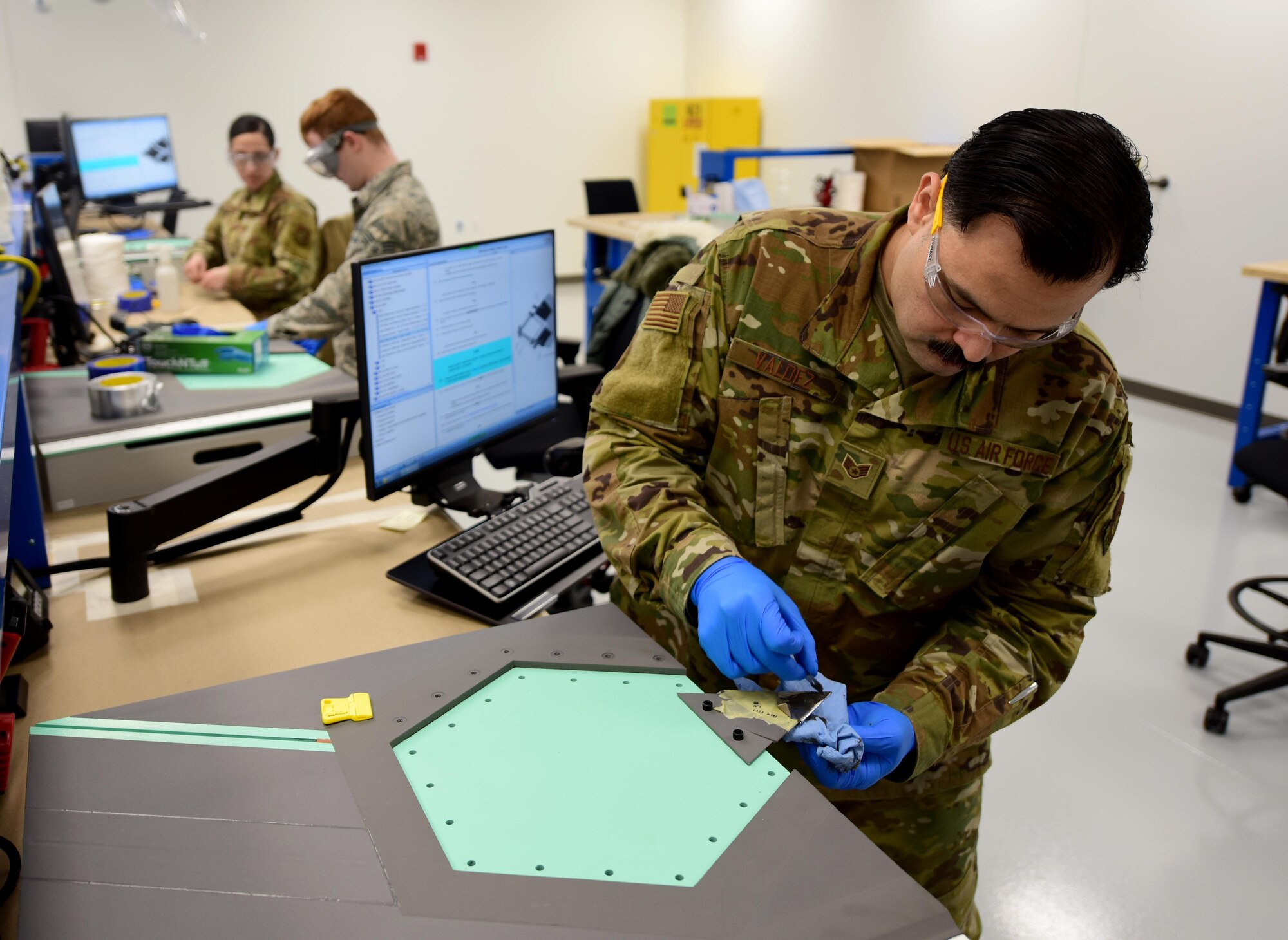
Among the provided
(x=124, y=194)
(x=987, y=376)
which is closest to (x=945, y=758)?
(x=987, y=376)

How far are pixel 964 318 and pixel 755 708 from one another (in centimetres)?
43

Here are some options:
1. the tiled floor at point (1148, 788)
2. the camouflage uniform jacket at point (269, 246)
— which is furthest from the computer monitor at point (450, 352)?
the camouflage uniform jacket at point (269, 246)

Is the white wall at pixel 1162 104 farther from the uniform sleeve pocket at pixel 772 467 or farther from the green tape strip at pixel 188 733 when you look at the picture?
the green tape strip at pixel 188 733

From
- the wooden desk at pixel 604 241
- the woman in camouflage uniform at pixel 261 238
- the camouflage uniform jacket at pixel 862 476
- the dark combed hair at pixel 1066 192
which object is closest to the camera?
the dark combed hair at pixel 1066 192

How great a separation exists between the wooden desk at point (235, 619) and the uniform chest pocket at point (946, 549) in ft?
1.80

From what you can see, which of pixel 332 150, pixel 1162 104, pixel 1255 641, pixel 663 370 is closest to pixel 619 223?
pixel 332 150

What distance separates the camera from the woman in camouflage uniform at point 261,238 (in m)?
3.33

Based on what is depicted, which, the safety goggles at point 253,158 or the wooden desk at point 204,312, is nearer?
the wooden desk at point 204,312

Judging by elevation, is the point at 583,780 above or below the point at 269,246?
below

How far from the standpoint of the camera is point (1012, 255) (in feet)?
2.68

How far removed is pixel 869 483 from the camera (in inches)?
41.5

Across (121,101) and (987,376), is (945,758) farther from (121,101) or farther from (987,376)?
(121,101)

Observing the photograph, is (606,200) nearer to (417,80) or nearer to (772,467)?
(417,80)

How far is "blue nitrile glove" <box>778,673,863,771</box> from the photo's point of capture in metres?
0.85
